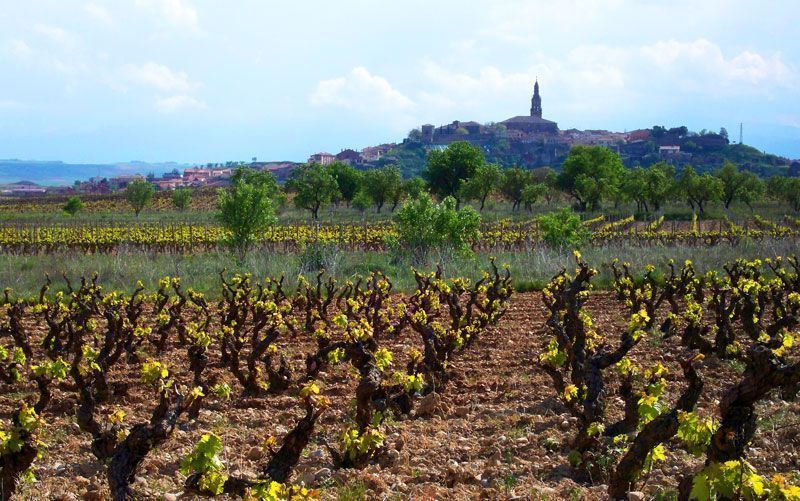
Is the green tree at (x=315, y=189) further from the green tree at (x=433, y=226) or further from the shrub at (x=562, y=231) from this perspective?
the green tree at (x=433, y=226)

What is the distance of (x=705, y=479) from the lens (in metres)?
3.17

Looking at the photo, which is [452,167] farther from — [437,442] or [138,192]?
[437,442]

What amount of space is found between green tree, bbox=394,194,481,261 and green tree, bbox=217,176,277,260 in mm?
3990

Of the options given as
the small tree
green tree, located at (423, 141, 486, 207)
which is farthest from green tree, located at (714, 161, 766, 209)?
the small tree

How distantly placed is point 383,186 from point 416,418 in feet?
167

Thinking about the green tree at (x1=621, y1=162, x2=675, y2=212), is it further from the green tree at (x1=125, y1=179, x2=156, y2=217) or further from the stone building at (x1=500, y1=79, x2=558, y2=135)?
the stone building at (x1=500, y1=79, x2=558, y2=135)

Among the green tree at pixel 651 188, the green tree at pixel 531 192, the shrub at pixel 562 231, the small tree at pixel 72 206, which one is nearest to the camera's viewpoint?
the shrub at pixel 562 231

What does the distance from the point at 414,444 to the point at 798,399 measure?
3671mm

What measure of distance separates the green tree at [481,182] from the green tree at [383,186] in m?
7.06

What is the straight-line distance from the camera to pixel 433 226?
19891 mm

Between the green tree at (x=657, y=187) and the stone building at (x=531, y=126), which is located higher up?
the stone building at (x=531, y=126)

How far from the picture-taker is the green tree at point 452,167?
53.1 metres

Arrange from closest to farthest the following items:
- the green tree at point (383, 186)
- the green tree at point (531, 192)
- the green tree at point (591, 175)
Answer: the green tree at point (591, 175)
the green tree at point (531, 192)
the green tree at point (383, 186)

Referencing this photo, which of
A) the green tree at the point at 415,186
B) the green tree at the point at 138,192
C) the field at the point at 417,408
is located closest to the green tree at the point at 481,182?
the green tree at the point at 415,186
